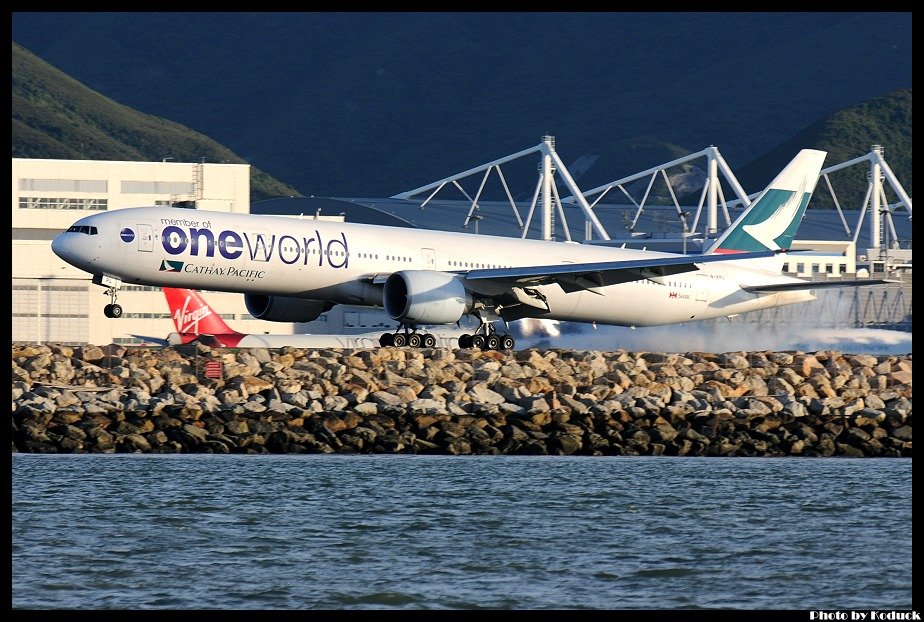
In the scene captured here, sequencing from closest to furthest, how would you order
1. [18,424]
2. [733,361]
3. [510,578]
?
1. [510,578]
2. [18,424]
3. [733,361]

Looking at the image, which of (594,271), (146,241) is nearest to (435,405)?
(594,271)

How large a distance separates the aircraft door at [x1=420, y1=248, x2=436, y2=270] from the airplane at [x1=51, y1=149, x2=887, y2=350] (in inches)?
1.2

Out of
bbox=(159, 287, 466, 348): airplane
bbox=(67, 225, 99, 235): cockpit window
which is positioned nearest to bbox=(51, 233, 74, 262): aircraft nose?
bbox=(67, 225, 99, 235): cockpit window

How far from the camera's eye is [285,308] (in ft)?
145

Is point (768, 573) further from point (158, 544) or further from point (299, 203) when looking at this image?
point (299, 203)

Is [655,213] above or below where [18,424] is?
above

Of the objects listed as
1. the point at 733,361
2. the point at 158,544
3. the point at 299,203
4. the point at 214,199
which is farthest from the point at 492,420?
the point at 299,203

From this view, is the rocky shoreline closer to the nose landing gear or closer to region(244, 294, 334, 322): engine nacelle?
the nose landing gear

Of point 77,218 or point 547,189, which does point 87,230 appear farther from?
point 547,189

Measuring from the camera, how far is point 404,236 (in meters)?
43.7

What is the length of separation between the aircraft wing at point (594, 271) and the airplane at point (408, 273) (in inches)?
1.8

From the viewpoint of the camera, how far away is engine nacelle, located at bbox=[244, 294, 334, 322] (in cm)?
4400

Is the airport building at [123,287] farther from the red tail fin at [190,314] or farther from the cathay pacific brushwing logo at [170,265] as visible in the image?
the cathay pacific brushwing logo at [170,265]

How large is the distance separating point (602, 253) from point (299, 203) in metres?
65.0
